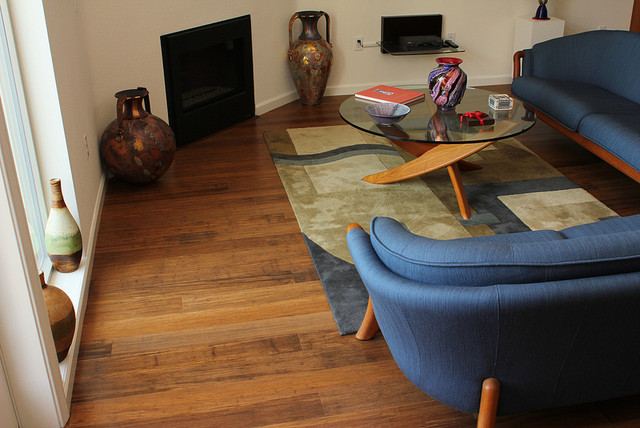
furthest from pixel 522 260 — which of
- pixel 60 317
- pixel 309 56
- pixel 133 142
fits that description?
pixel 309 56

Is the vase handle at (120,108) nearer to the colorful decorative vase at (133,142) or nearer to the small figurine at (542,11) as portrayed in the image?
the colorful decorative vase at (133,142)

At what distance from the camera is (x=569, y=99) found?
3.99 meters

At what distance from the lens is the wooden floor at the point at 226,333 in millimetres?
2133

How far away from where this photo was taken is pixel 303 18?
5.19m

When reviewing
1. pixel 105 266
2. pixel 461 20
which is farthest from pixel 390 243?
pixel 461 20

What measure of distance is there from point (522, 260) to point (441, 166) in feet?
6.27

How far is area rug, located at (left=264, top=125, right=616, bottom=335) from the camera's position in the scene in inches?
121

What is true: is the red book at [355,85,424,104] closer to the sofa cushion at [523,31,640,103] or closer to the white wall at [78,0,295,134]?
the sofa cushion at [523,31,640,103]

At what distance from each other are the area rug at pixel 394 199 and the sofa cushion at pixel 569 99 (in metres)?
0.33

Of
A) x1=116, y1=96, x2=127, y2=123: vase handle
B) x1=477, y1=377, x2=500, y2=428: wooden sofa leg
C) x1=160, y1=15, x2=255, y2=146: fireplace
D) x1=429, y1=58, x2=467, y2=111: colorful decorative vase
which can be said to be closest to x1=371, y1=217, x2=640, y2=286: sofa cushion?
x1=477, y1=377, x2=500, y2=428: wooden sofa leg

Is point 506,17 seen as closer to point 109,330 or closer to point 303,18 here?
point 303,18

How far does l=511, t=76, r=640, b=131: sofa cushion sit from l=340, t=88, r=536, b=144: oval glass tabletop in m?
0.42

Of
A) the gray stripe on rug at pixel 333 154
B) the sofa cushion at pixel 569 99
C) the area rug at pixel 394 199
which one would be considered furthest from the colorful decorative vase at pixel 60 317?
the sofa cushion at pixel 569 99

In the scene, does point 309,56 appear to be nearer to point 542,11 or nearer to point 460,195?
point 542,11
